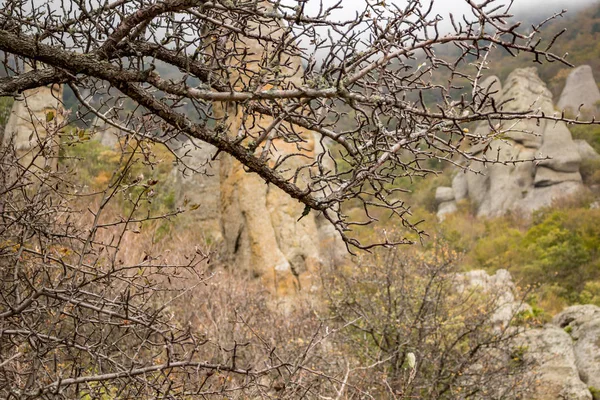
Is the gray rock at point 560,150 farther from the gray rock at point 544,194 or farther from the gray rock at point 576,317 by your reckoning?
the gray rock at point 576,317

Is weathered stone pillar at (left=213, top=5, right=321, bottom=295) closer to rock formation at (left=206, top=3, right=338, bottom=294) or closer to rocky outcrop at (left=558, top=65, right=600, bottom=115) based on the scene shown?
rock formation at (left=206, top=3, right=338, bottom=294)

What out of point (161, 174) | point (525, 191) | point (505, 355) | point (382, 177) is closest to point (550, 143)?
point (525, 191)

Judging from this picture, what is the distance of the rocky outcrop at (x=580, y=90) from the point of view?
3088 centimetres

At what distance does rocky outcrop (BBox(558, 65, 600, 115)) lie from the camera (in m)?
30.9

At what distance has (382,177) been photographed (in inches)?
92.6

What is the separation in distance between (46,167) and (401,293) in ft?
14.9

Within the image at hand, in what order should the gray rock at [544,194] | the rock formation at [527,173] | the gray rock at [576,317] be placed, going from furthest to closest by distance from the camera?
1. the rock formation at [527,173]
2. the gray rock at [544,194]
3. the gray rock at [576,317]

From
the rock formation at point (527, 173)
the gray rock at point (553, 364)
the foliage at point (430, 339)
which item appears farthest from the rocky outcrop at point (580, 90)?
the foliage at point (430, 339)

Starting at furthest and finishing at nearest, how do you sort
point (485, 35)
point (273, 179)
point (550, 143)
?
point (550, 143) → point (273, 179) → point (485, 35)

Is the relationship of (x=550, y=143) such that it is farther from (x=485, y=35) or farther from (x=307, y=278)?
(x=485, y=35)

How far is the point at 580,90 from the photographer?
3164 cm

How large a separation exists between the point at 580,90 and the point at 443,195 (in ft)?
39.6

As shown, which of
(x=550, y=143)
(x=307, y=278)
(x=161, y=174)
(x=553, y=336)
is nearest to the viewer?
(x=553, y=336)

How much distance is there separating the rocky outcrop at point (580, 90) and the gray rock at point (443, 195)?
9552 mm
